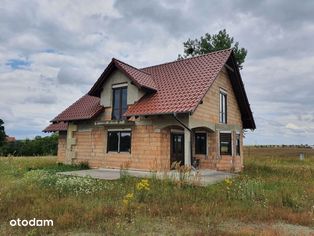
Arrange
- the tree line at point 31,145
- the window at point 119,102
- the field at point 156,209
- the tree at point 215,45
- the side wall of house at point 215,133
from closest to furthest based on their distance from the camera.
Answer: the field at point 156,209 → the side wall of house at point 215,133 → the window at point 119,102 → the tree at point 215,45 → the tree line at point 31,145

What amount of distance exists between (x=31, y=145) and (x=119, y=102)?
38396 mm

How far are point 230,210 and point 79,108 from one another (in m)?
14.5

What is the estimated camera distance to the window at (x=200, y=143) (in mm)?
17812

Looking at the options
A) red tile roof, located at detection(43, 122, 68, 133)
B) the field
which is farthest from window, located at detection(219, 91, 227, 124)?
red tile roof, located at detection(43, 122, 68, 133)

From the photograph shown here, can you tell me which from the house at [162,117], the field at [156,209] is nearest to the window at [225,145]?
the house at [162,117]

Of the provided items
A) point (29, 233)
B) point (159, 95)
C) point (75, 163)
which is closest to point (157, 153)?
point (159, 95)

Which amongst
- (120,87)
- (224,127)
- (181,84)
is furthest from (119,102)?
(224,127)

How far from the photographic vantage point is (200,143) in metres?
18.0

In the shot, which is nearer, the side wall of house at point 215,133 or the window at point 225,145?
the side wall of house at point 215,133

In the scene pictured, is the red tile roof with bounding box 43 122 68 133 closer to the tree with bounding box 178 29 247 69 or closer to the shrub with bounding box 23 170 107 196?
the shrub with bounding box 23 170 107 196

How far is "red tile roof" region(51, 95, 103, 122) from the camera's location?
59.3 ft

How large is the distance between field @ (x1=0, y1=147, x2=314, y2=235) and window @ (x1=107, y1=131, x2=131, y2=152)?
5.68 meters

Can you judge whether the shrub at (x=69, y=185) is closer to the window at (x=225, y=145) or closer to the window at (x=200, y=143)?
the window at (x=200, y=143)

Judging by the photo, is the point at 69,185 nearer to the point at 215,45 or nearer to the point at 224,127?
the point at 224,127
